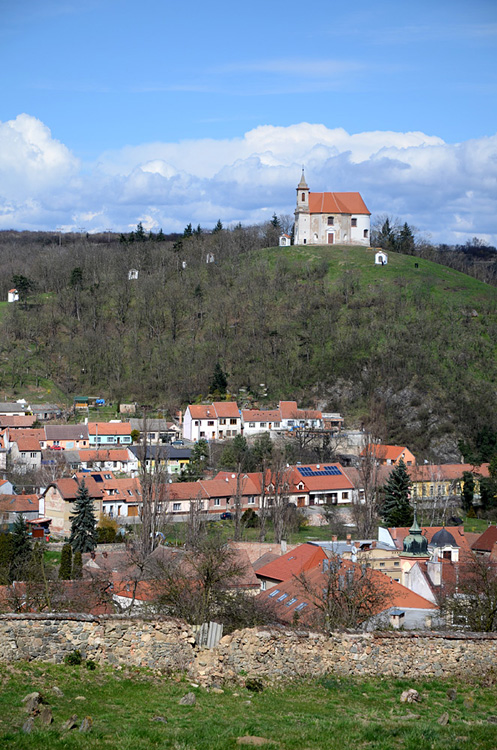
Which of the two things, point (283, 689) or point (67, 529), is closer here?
point (283, 689)

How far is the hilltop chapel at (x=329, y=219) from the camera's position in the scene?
97375 mm

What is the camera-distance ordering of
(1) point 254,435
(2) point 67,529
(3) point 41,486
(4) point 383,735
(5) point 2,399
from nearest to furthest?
1. (4) point 383,735
2. (2) point 67,529
3. (3) point 41,486
4. (1) point 254,435
5. (5) point 2,399

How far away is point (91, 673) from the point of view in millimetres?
9891

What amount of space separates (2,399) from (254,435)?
22.7 metres

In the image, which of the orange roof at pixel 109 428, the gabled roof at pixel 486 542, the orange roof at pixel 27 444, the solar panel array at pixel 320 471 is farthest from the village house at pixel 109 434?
the gabled roof at pixel 486 542

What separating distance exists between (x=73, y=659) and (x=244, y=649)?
206 centimetres

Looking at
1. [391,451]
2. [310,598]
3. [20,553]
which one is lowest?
[20,553]

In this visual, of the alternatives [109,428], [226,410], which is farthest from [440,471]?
[109,428]

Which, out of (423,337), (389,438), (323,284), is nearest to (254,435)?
(389,438)

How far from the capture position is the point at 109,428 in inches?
2466

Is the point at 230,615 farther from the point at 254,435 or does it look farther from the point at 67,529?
the point at 254,435

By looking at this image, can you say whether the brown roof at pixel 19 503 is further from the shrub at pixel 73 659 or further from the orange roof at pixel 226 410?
the shrub at pixel 73 659

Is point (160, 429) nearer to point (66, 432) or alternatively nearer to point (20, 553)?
point (66, 432)

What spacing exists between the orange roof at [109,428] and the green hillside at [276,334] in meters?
9.23
